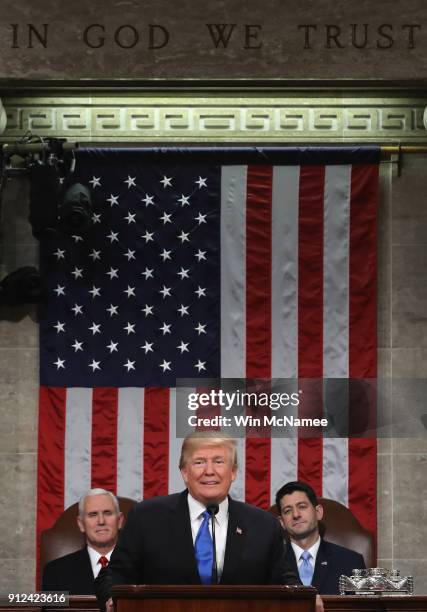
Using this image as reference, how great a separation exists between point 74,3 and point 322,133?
2490mm

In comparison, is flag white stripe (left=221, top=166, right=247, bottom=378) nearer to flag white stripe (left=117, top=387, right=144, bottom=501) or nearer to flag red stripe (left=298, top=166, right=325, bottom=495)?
flag red stripe (left=298, top=166, right=325, bottom=495)

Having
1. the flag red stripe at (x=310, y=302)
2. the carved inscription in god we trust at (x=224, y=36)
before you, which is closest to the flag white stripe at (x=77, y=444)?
the flag red stripe at (x=310, y=302)

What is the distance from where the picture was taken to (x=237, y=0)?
36.7ft

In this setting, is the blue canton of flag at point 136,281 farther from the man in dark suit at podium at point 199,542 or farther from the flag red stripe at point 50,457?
the man in dark suit at podium at point 199,542

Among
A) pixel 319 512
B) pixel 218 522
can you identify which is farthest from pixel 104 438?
pixel 218 522

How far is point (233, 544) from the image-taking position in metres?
7.11

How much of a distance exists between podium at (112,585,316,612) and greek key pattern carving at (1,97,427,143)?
233 inches

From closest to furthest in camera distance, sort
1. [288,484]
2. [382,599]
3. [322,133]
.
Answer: [382,599]
[288,484]
[322,133]

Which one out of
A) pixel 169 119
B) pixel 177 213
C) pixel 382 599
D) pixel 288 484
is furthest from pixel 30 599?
pixel 169 119

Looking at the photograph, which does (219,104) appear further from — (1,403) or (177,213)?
(1,403)

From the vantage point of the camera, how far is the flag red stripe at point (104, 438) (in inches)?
437

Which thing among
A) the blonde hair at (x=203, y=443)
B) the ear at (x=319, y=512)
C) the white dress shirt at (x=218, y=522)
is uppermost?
the blonde hair at (x=203, y=443)

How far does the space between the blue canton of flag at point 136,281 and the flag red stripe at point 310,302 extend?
2.46ft

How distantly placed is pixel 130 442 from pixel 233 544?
4.12m
